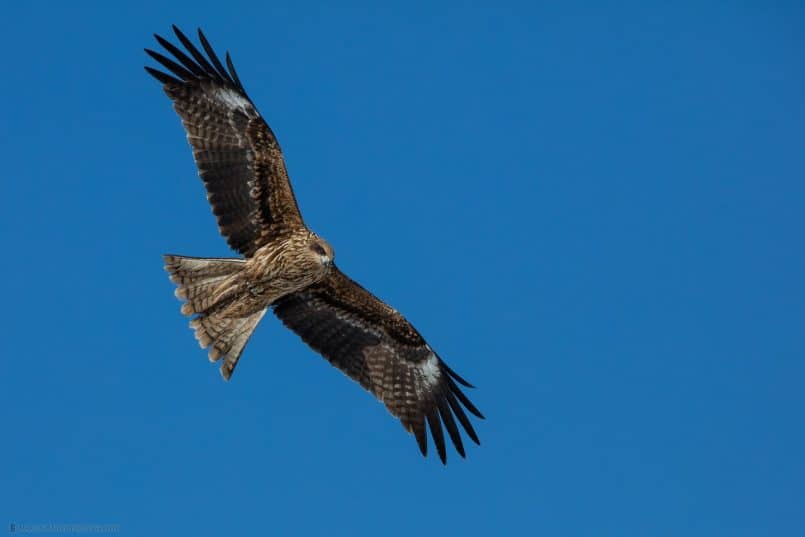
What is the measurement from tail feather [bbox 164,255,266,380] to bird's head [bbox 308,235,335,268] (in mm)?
860

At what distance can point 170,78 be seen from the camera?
1297cm

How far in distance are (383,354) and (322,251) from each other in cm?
198

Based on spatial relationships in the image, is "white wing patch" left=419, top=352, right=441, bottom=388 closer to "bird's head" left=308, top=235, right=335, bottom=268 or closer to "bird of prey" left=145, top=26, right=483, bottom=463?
"bird of prey" left=145, top=26, right=483, bottom=463

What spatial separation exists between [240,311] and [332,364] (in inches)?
53.5

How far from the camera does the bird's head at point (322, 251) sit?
12.6m

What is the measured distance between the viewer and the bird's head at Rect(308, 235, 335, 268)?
12.6m

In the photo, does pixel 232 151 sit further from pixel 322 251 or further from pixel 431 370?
pixel 431 370

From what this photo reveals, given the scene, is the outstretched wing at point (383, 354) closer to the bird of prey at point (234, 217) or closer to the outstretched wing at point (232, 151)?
the bird of prey at point (234, 217)

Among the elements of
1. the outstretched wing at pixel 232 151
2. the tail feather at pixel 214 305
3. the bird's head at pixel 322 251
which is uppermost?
the outstretched wing at pixel 232 151

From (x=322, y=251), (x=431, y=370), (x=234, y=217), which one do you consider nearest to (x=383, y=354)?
(x=431, y=370)

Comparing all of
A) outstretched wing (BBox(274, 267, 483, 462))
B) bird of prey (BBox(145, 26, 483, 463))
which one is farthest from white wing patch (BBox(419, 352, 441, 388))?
bird of prey (BBox(145, 26, 483, 463))

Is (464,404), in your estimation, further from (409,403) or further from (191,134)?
(191,134)

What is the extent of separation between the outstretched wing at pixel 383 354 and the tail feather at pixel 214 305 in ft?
2.39

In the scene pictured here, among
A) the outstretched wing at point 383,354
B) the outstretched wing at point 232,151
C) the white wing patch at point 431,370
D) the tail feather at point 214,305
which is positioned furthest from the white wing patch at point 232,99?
the white wing patch at point 431,370
